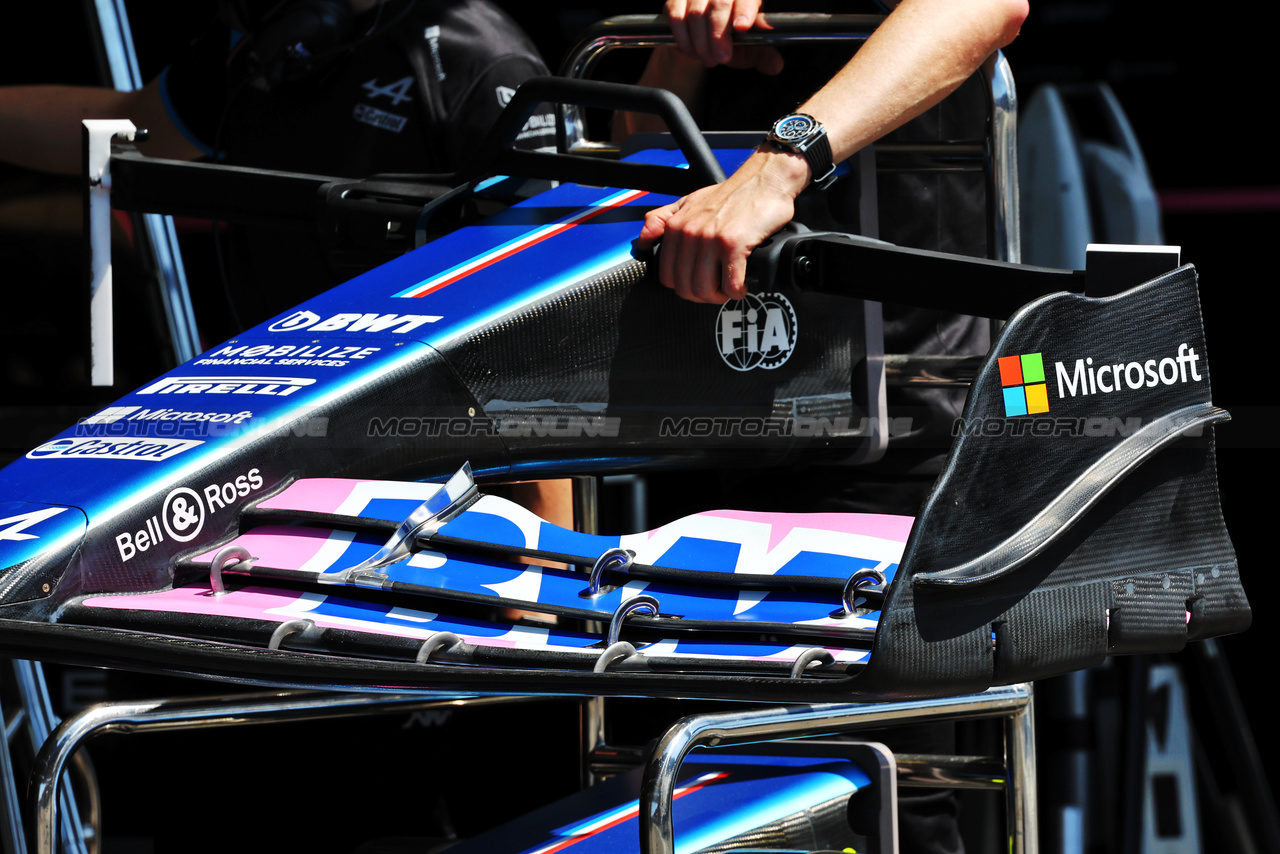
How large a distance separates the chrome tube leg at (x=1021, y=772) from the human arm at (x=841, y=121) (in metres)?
0.44

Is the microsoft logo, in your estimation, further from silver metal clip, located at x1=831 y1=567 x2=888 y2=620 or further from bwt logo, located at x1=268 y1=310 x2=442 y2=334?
bwt logo, located at x1=268 y1=310 x2=442 y2=334

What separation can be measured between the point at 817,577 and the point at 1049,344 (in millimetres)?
197

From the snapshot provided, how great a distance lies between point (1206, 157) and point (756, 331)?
4.81 ft

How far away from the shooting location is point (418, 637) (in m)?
0.75

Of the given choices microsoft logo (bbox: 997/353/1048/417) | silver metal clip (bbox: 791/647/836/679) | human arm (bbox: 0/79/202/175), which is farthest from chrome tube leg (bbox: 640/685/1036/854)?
human arm (bbox: 0/79/202/175)

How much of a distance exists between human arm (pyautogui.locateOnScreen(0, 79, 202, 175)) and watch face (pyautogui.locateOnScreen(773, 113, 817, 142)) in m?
1.22

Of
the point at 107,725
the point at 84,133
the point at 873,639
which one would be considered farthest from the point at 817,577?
the point at 84,133

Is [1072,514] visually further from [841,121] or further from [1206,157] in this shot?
[1206,157]

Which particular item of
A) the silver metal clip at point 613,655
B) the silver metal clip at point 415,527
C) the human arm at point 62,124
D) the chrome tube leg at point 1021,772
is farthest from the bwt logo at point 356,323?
the human arm at point 62,124

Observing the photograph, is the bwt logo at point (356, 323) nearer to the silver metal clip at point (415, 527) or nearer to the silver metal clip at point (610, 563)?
the silver metal clip at point (415, 527)

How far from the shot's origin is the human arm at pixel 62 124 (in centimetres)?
194

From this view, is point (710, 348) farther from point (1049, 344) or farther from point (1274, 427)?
point (1274, 427)

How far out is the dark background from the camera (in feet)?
7.13

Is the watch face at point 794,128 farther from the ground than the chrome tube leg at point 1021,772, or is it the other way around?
the watch face at point 794,128
